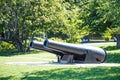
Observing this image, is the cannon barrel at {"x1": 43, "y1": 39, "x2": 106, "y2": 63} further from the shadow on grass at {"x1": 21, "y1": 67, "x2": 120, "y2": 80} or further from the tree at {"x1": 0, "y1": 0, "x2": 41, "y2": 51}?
the tree at {"x1": 0, "y1": 0, "x2": 41, "y2": 51}

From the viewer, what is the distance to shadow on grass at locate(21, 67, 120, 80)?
1234 centimetres

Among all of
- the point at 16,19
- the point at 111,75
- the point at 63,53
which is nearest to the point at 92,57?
the point at 63,53

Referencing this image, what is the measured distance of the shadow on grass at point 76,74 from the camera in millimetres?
12336

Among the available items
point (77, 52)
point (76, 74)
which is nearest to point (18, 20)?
point (77, 52)

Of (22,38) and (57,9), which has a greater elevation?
(57,9)

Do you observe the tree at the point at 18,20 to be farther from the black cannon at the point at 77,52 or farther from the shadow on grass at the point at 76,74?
the shadow on grass at the point at 76,74

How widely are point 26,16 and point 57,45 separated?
1591 cm

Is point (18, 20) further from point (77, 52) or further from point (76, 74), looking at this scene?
→ point (76, 74)

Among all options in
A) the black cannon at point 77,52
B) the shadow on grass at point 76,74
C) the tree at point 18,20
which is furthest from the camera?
the tree at point 18,20

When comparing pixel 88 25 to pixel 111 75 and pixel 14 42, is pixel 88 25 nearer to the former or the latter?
pixel 14 42

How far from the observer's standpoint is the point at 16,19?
1265 inches

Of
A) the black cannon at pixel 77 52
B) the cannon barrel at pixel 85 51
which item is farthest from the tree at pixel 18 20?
the cannon barrel at pixel 85 51

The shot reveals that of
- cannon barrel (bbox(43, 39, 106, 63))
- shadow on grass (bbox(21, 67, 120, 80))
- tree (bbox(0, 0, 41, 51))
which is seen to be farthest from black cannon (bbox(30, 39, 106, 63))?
tree (bbox(0, 0, 41, 51))

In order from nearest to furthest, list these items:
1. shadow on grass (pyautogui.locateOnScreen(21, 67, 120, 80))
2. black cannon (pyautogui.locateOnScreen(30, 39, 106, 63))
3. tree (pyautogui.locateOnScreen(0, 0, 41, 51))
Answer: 1. shadow on grass (pyautogui.locateOnScreen(21, 67, 120, 80))
2. black cannon (pyautogui.locateOnScreen(30, 39, 106, 63))
3. tree (pyautogui.locateOnScreen(0, 0, 41, 51))
